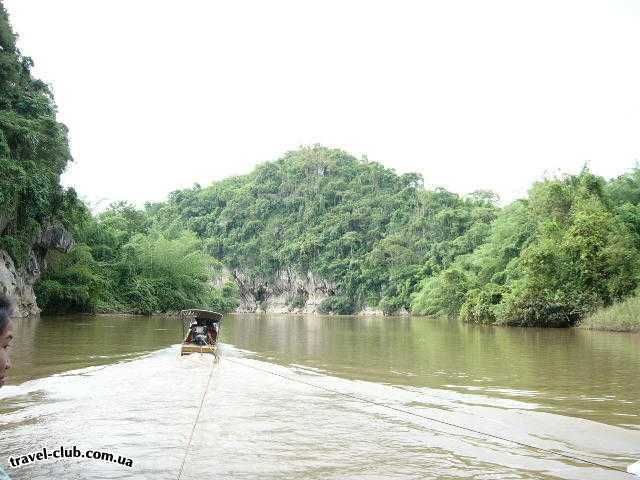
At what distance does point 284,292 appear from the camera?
8744cm

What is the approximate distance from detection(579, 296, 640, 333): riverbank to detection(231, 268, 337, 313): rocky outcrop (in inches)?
2156

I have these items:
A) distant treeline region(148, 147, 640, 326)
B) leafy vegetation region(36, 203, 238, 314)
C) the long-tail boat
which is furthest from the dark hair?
leafy vegetation region(36, 203, 238, 314)

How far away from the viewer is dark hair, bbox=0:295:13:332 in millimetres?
2166

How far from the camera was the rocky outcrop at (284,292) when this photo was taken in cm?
8338

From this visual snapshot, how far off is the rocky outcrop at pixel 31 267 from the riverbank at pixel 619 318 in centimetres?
2693

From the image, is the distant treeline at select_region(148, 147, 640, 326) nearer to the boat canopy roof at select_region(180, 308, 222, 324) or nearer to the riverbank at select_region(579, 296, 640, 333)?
the riverbank at select_region(579, 296, 640, 333)

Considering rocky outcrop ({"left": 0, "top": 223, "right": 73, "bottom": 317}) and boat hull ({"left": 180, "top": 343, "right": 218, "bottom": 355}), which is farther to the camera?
rocky outcrop ({"left": 0, "top": 223, "right": 73, "bottom": 317})

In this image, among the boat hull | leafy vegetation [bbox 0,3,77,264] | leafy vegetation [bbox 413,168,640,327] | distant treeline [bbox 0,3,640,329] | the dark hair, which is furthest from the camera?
distant treeline [bbox 0,3,640,329]

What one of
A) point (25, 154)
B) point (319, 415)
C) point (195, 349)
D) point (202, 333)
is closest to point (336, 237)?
point (25, 154)

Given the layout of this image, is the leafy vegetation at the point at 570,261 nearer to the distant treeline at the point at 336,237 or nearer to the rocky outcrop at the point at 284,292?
the distant treeline at the point at 336,237

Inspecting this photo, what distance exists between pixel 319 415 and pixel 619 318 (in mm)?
21958

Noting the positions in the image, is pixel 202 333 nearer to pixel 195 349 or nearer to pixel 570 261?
pixel 195 349

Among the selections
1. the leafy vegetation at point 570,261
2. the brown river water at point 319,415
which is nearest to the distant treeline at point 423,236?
the leafy vegetation at point 570,261

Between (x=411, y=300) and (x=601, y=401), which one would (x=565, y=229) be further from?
(x=411, y=300)
